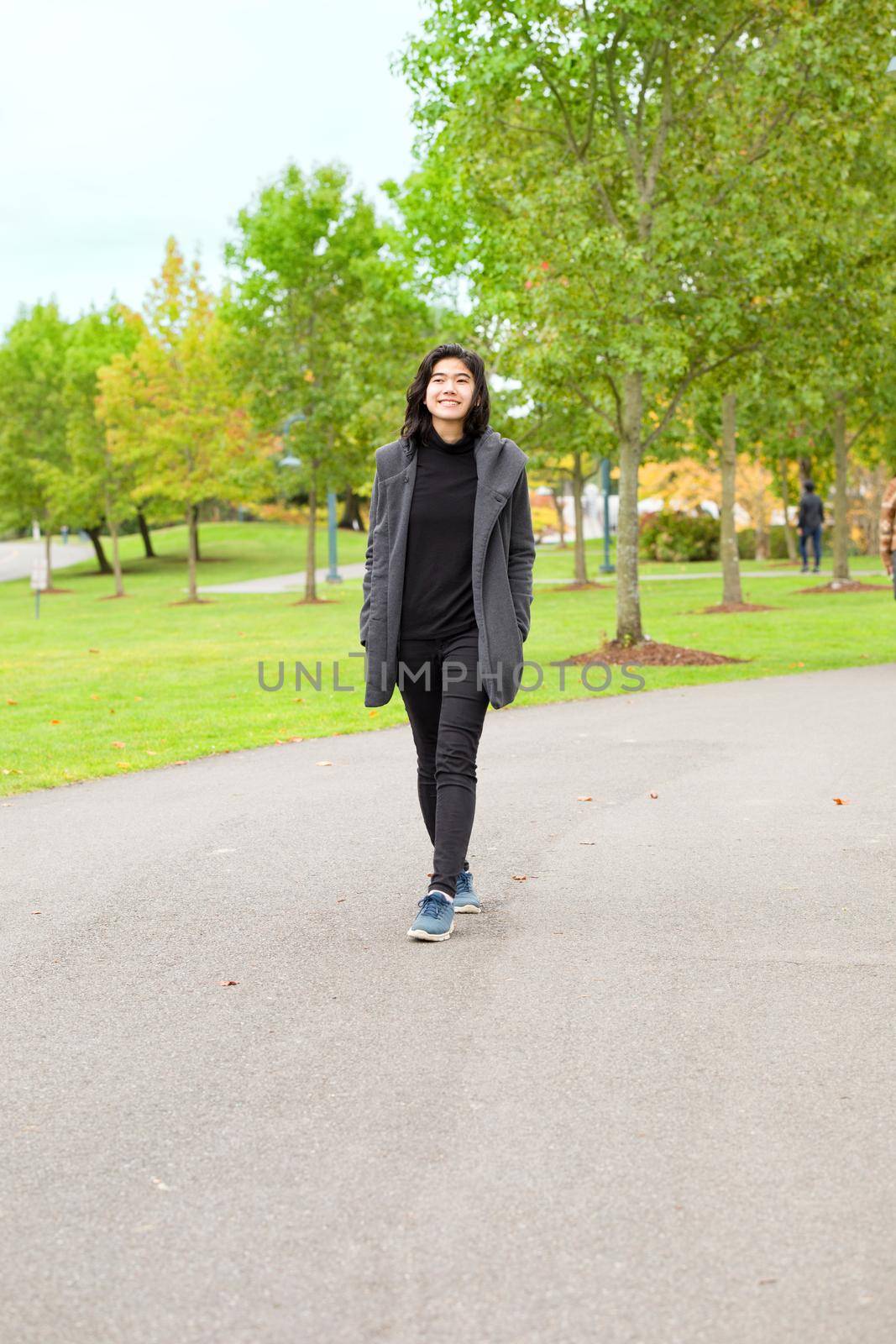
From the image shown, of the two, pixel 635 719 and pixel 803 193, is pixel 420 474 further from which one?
pixel 803 193

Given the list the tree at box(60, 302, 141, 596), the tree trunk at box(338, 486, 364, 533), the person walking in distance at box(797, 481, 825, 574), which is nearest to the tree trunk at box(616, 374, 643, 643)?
the person walking in distance at box(797, 481, 825, 574)

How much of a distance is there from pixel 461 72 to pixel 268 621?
41.3 ft

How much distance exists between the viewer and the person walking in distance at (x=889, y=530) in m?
9.59

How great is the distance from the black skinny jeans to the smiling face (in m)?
0.79

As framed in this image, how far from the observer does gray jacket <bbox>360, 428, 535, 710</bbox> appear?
206 inches

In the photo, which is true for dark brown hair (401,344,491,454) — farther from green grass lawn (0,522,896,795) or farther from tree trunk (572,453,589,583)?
tree trunk (572,453,589,583)

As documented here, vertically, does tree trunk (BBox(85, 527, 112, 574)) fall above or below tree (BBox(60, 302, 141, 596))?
below

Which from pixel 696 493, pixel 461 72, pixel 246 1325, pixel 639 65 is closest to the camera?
pixel 246 1325

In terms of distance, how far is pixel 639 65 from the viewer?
52.6ft

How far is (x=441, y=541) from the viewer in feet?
17.4

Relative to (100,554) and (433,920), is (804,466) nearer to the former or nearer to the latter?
(100,554)

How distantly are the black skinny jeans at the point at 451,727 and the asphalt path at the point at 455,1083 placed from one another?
1.02 ft

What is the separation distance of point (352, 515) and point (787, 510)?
35736 millimetres

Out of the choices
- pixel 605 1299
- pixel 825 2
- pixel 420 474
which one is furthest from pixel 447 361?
pixel 825 2
